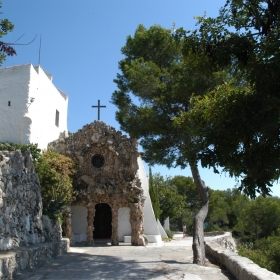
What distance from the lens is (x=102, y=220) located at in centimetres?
2105

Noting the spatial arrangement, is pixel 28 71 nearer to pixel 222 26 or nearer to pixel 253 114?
pixel 222 26

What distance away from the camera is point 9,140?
18.2 m

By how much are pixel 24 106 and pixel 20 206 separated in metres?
9.55

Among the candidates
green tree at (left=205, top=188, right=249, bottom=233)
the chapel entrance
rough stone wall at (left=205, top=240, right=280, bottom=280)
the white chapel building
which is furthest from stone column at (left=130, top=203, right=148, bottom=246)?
green tree at (left=205, top=188, right=249, bottom=233)

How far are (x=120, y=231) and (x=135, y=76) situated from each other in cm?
1063

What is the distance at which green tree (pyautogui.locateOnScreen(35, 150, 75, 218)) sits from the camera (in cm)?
1433

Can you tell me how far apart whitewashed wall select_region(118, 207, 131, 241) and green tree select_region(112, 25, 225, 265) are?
24.1 ft

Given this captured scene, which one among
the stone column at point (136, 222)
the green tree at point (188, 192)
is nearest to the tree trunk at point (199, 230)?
the stone column at point (136, 222)

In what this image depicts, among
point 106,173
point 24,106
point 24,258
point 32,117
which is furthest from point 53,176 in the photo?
point 24,258

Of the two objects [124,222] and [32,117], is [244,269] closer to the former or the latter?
[124,222]

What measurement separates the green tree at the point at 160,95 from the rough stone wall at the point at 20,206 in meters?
4.49

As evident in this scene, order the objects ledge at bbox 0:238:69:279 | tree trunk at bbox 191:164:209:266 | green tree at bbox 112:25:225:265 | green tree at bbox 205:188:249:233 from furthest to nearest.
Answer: green tree at bbox 205:188:249:233, green tree at bbox 112:25:225:265, tree trunk at bbox 191:164:209:266, ledge at bbox 0:238:69:279

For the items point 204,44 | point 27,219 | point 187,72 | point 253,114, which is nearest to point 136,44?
point 187,72

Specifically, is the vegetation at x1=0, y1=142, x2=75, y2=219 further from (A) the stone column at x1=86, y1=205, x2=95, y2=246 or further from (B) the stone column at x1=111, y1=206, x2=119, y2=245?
(B) the stone column at x1=111, y1=206, x2=119, y2=245
